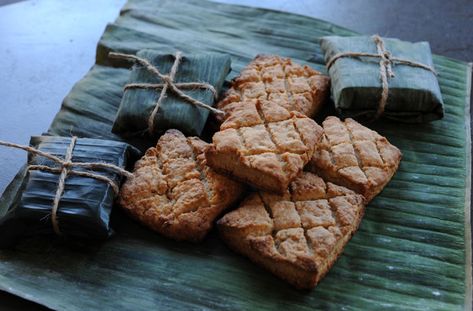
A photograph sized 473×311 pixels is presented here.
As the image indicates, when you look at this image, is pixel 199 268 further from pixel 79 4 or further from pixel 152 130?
pixel 79 4

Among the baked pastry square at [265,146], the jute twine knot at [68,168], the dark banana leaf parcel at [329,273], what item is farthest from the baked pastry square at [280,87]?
the jute twine knot at [68,168]

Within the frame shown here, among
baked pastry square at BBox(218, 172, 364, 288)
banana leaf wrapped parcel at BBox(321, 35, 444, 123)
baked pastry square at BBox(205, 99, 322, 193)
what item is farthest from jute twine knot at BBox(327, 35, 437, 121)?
baked pastry square at BBox(218, 172, 364, 288)

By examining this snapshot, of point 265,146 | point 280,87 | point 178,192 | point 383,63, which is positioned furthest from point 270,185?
point 383,63

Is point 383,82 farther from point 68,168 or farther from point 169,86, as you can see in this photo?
point 68,168

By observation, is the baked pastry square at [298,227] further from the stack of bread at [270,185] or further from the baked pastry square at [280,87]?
the baked pastry square at [280,87]

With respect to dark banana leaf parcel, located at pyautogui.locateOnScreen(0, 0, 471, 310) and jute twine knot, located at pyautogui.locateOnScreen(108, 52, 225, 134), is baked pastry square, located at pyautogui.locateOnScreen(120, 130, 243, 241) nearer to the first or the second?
dark banana leaf parcel, located at pyautogui.locateOnScreen(0, 0, 471, 310)

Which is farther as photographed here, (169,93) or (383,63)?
(383,63)
